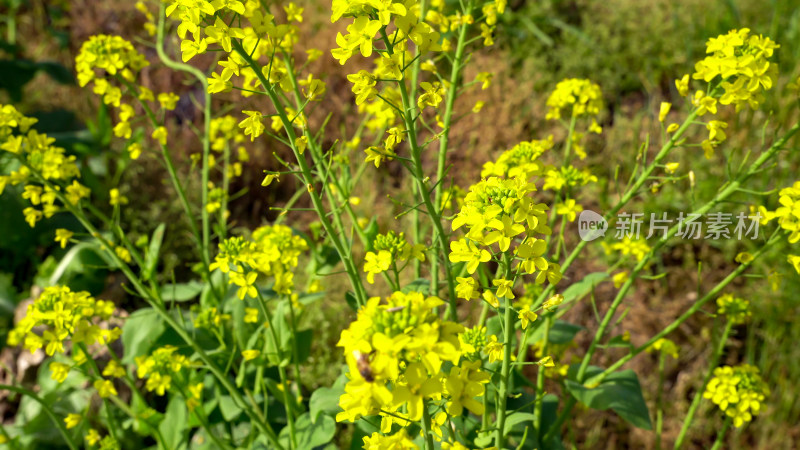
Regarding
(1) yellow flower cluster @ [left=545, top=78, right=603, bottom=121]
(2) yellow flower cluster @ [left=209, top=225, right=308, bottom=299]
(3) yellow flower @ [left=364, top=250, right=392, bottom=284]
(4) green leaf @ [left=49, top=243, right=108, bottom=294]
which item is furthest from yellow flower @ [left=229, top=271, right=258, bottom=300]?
(4) green leaf @ [left=49, top=243, right=108, bottom=294]

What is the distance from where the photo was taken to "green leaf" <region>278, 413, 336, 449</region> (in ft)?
6.08

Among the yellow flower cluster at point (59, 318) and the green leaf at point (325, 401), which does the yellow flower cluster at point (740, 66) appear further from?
the yellow flower cluster at point (59, 318)

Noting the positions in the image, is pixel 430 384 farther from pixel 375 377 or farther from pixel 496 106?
pixel 496 106

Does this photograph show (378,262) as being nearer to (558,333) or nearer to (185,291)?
(558,333)

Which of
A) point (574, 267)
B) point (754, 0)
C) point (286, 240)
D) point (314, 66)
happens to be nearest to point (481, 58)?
point (314, 66)

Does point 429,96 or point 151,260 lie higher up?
point 429,96

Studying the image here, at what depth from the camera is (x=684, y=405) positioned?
122 inches

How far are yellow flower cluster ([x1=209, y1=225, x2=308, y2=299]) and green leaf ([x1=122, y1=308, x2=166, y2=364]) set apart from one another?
75 centimetres

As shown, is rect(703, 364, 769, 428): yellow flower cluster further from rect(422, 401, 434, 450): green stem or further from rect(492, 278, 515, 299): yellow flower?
rect(422, 401, 434, 450): green stem

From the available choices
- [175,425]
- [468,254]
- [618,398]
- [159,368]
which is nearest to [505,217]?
[468,254]

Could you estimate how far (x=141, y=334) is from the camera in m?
2.47

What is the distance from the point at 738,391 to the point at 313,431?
4.63 ft

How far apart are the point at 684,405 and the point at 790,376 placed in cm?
56

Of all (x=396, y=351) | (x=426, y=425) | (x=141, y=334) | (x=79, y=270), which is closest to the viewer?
(x=396, y=351)
